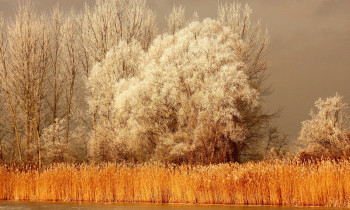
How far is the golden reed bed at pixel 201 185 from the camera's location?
13328 millimetres

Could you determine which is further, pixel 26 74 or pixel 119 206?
pixel 26 74

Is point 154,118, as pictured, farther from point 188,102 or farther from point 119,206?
point 119,206

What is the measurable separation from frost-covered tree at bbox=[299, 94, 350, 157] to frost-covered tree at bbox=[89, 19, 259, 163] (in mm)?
4353

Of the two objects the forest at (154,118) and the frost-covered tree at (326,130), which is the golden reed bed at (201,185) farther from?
the frost-covered tree at (326,130)

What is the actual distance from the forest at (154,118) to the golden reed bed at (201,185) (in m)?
0.04

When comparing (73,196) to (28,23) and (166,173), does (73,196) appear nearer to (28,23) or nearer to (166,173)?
(166,173)

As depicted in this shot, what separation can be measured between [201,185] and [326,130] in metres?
14.3

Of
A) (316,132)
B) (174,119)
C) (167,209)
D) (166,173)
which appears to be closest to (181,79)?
(174,119)

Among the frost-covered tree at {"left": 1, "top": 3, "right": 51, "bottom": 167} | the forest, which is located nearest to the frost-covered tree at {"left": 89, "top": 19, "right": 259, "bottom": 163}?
the forest

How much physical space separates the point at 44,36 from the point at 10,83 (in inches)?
186

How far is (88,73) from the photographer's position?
115ft

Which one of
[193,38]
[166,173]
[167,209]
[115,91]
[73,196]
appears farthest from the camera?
[115,91]

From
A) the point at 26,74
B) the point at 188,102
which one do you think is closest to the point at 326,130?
the point at 188,102

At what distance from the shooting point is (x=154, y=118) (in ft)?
86.7
